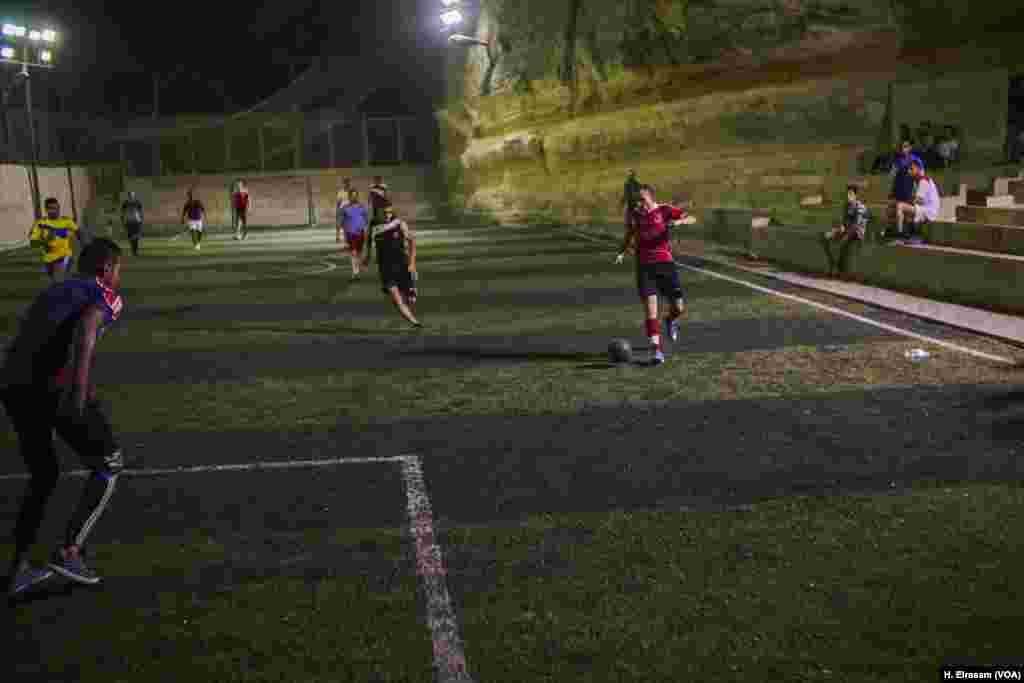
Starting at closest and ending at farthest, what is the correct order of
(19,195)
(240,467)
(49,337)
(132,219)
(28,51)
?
(49,337), (240,467), (132,219), (28,51), (19,195)

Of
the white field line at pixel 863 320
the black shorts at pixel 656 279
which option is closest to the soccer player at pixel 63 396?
the black shorts at pixel 656 279

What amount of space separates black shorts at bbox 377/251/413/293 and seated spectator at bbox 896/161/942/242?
9.90 metres

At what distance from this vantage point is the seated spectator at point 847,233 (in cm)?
1770

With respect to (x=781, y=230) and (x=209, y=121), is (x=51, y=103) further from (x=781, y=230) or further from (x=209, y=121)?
(x=781, y=230)

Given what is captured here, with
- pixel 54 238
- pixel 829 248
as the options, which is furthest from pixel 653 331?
pixel 54 238

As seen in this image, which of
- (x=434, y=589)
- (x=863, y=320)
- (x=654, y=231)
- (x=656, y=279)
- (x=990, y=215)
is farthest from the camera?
(x=990, y=215)

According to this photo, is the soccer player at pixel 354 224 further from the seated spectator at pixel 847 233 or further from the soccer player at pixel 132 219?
the soccer player at pixel 132 219

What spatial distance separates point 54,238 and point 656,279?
1162 centimetres

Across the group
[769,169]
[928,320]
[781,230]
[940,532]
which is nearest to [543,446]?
[940,532]

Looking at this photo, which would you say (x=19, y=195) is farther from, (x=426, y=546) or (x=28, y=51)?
(x=426, y=546)

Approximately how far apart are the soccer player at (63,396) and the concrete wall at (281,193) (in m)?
53.7

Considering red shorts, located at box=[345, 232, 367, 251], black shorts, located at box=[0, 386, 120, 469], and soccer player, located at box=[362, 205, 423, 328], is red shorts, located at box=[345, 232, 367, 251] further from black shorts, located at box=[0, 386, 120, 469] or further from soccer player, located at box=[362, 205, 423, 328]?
black shorts, located at box=[0, 386, 120, 469]

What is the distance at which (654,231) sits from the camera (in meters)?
11.3

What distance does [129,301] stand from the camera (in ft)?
62.3
